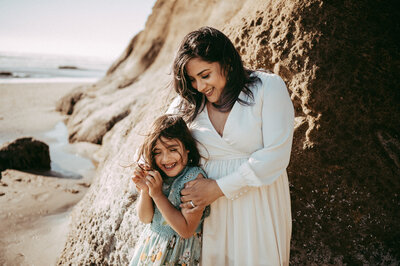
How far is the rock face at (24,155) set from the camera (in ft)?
16.1

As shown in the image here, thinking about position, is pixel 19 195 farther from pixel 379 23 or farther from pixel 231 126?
pixel 379 23

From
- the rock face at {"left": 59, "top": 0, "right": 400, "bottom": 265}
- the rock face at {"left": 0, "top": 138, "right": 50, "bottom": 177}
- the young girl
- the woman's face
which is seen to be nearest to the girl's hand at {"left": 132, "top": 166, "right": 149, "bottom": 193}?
the young girl

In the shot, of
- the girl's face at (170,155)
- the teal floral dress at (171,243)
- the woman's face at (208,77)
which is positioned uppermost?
the woman's face at (208,77)

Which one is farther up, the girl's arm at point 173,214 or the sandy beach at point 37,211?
the girl's arm at point 173,214

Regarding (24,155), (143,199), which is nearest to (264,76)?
(143,199)

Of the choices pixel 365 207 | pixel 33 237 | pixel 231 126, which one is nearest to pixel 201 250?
pixel 231 126

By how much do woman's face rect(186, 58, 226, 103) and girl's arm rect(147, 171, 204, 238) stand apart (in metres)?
0.59

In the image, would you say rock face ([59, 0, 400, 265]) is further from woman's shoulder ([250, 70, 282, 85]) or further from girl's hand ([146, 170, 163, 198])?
woman's shoulder ([250, 70, 282, 85])

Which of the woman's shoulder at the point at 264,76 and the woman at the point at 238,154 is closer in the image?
the woman at the point at 238,154

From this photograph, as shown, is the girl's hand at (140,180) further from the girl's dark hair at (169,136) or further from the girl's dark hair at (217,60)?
the girl's dark hair at (217,60)

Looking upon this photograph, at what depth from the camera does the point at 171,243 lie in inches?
70.7

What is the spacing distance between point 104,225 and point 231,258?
1262mm

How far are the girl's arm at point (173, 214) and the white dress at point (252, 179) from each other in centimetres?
16

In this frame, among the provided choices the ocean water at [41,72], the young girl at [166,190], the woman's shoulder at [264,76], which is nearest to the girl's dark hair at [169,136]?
the young girl at [166,190]
